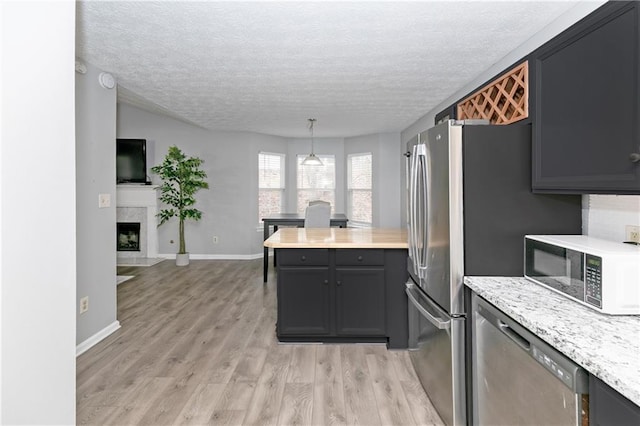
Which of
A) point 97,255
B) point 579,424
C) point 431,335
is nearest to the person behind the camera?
point 579,424

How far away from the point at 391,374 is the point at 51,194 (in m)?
2.28

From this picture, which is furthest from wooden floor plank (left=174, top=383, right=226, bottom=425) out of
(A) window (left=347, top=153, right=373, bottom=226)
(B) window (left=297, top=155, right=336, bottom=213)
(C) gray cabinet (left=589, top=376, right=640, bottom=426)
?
(B) window (left=297, top=155, right=336, bottom=213)

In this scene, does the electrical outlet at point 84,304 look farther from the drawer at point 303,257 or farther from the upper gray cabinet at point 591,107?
the upper gray cabinet at point 591,107

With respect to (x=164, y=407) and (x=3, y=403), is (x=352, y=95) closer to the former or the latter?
(x=164, y=407)

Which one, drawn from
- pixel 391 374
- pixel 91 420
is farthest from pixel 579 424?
pixel 91 420

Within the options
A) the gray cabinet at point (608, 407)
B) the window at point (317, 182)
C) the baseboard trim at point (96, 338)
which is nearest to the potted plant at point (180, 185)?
the window at point (317, 182)

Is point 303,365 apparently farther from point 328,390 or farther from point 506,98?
point 506,98

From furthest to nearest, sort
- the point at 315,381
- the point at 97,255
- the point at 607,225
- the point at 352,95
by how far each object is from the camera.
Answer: the point at 352,95 → the point at 97,255 → the point at 315,381 → the point at 607,225

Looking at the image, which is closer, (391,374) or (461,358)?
(461,358)

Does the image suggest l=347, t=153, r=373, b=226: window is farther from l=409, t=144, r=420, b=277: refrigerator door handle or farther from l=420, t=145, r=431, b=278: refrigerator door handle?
l=420, t=145, r=431, b=278: refrigerator door handle

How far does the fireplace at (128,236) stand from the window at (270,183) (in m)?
2.24

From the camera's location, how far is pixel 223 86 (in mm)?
3863

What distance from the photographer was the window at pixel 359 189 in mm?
7480

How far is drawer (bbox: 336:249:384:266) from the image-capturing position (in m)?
2.99
